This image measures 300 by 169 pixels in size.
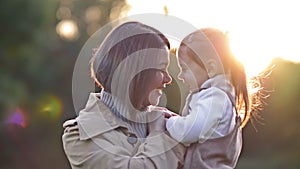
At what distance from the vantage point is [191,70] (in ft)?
5.95

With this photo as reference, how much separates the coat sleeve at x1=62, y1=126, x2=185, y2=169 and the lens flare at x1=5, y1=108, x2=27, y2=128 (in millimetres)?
8610

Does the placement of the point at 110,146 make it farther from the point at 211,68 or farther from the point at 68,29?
the point at 68,29

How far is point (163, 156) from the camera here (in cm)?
165

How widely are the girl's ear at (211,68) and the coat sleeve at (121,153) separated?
0.20 metres

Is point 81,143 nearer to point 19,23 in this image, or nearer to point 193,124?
point 193,124

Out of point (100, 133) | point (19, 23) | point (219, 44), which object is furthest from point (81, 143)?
point (19, 23)

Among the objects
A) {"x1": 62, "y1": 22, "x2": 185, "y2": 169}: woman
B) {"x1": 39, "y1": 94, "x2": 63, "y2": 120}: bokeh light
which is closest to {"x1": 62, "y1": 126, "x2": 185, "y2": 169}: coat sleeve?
{"x1": 62, "y1": 22, "x2": 185, "y2": 169}: woman

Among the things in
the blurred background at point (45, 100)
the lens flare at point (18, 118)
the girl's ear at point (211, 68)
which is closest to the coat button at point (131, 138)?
the girl's ear at point (211, 68)

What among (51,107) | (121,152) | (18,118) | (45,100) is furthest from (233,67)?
(51,107)

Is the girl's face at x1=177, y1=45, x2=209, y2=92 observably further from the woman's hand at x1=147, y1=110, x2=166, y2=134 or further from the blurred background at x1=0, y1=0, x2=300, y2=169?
the blurred background at x1=0, y1=0, x2=300, y2=169

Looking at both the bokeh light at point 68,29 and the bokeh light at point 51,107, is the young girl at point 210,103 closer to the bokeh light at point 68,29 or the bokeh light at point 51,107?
the bokeh light at point 51,107

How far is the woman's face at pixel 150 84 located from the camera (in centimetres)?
170

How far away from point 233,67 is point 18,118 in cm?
995

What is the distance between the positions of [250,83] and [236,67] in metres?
0.15
